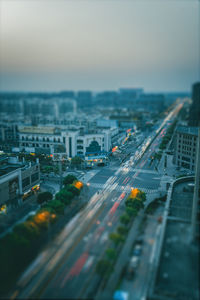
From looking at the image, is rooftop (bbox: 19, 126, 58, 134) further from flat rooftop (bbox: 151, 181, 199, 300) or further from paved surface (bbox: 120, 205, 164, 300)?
flat rooftop (bbox: 151, 181, 199, 300)

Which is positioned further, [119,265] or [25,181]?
[25,181]

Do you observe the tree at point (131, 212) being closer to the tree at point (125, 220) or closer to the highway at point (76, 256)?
the tree at point (125, 220)

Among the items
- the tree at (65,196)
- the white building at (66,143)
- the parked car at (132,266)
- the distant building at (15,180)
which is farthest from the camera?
the white building at (66,143)

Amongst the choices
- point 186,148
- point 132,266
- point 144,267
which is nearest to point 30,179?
point 132,266

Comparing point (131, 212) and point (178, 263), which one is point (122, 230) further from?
point (178, 263)

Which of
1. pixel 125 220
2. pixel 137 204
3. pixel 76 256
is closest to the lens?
pixel 76 256

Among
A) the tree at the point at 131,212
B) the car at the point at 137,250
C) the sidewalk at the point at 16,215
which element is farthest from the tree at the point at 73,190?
the car at the point at 137,250

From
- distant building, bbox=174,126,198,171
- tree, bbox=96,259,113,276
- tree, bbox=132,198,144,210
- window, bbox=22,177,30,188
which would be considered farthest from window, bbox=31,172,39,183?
distant building, bbox=174,126,198,171
